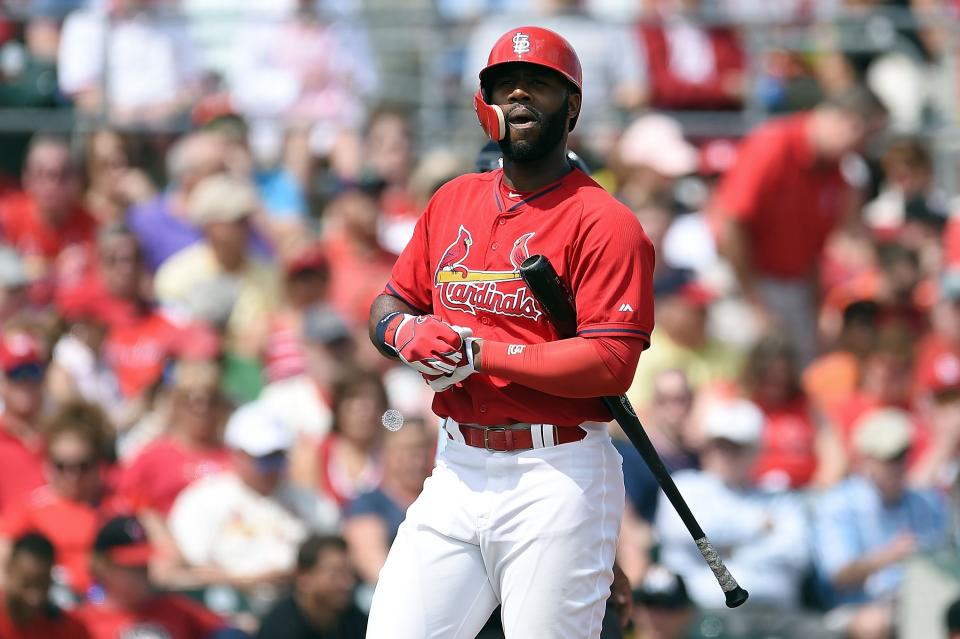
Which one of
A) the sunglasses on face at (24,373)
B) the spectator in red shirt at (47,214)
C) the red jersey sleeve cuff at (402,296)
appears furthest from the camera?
the spectator in red shirt at (47,214)

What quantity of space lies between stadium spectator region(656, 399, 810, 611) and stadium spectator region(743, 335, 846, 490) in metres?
0.50

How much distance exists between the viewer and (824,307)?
1049 cm

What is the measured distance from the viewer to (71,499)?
8062 mm

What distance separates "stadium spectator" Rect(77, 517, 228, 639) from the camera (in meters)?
7.46

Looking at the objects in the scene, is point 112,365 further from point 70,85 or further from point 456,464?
point 456,464

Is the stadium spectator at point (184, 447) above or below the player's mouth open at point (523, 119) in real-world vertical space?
below

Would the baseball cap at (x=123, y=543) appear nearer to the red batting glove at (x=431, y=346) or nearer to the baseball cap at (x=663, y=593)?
the baseball cap at (x=663, y=593)

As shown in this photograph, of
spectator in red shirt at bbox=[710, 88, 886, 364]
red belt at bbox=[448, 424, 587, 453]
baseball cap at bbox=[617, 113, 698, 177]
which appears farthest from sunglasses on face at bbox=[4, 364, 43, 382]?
red belt at bbox=[448, 424, 587, 453]

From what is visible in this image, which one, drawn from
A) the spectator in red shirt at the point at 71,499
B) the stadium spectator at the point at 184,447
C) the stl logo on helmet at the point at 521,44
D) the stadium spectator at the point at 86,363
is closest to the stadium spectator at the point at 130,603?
the spectator in red shirt at the point at 71,499

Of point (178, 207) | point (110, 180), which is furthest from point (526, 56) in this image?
point (110, 180)

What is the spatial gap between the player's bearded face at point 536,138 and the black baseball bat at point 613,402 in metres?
0.31

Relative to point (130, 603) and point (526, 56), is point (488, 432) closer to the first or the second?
point (526, 56)

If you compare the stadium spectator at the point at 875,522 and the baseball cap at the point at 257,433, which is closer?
the baseball cap at the point at 257,433

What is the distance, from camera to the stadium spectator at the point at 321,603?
24.0ft
